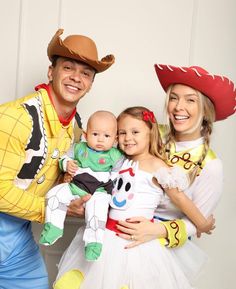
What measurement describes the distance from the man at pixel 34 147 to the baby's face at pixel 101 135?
0.13 m

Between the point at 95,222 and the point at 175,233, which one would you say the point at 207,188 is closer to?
the point at 175,233

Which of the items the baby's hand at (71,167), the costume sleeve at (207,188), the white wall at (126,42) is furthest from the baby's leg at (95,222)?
the white wall at (126,42)

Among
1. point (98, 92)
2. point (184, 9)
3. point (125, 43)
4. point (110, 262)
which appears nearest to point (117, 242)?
point (110, 262)

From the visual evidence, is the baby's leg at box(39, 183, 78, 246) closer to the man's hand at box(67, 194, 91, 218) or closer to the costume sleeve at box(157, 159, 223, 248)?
the man's hand at box(67, 194, 91, 218)

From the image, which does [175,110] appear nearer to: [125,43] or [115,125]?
[115,125]

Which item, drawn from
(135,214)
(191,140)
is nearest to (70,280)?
(135,214)

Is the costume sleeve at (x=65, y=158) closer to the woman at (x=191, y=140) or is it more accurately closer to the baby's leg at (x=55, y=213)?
the baby's leg at (x=55, y=213)

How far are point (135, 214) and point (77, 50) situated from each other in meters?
0.71

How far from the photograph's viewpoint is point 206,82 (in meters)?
1.72

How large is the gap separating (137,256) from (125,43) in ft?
3.96

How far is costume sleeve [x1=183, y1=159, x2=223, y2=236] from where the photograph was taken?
1752 mm

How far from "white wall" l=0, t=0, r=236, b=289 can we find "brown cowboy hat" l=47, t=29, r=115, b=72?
55cm

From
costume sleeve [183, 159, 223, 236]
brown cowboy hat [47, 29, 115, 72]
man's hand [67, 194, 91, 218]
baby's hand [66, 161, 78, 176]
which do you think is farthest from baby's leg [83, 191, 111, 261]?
brown cowboy hat [47, 29, 115, 72]

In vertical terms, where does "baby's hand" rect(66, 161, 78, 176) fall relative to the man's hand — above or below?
above
